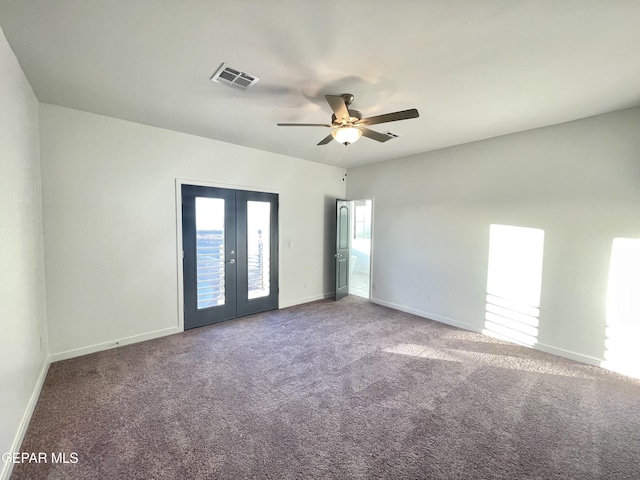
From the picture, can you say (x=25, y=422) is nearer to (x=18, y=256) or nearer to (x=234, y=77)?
(x=18, y=256)

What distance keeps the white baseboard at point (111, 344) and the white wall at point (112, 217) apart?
0.02m

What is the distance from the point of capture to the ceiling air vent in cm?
220

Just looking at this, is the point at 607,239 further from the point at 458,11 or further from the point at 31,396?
the point at 31,396

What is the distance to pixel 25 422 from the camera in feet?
6.63

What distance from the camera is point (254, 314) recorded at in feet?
15.2

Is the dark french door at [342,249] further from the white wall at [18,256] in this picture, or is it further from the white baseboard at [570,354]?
the white wall at [18,256]

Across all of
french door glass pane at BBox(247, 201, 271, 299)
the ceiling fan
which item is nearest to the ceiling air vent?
the ceiling fan

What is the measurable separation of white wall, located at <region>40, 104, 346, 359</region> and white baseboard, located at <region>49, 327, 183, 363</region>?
2 centimetres

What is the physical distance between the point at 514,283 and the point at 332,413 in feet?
10.2

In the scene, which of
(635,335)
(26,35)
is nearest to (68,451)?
(26,35)

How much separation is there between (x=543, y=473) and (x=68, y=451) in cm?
320

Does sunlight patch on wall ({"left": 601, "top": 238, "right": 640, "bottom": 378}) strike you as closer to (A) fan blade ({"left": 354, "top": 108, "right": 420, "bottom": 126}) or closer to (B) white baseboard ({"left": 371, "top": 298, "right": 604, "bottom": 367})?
(B) white baseboard ({"left": 371, "top": 298, "right": 604, "bottom": 367})

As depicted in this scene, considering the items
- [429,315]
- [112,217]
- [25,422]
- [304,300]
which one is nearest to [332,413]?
[25,422]

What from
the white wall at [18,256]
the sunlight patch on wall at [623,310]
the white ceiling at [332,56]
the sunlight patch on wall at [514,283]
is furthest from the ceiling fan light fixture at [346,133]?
the sunlight patch on wall at [623,310]
